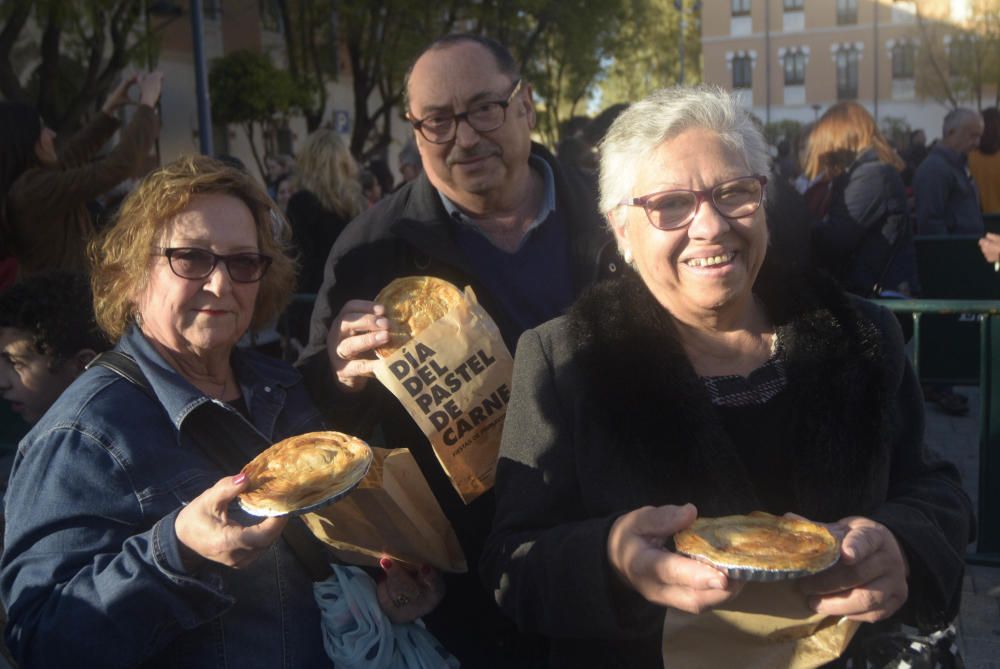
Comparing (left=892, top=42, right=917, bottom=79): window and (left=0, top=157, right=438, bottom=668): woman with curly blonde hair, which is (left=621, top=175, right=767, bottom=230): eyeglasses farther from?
(left=892, top=42, right=917, bottom=79): window

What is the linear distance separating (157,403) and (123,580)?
1.41 feet

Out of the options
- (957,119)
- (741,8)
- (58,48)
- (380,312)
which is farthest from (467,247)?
(741,8)

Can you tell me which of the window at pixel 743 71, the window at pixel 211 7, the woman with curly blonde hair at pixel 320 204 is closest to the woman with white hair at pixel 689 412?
the woman with curly blonde hair at pixel 320 204

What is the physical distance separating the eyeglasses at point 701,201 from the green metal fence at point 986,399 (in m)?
2.60

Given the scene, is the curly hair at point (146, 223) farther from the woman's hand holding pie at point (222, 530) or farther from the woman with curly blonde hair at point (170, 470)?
the woman's hand holding pie at point (222, 530)

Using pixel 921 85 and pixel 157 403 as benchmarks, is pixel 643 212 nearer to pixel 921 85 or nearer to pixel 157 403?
pixel 157 403

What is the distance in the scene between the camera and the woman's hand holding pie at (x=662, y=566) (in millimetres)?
1770

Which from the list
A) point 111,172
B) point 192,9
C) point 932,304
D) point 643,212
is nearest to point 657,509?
point 643,212

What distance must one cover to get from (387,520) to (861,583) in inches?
42.0

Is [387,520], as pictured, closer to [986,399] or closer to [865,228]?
[986,399]

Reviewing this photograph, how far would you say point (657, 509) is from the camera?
191 centimetres

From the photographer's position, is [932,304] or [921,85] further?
[921,85]

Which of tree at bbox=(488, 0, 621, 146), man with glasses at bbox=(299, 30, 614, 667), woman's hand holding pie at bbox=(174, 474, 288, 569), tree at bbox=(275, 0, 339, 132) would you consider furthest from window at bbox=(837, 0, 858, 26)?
woman's hand holding pie at bbox=(174, 474, 288, 569)

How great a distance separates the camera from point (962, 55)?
149ft
